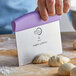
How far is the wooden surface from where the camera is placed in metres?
0.92

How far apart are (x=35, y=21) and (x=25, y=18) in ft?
0.19

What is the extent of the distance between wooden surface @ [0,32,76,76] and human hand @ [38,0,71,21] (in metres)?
0.20

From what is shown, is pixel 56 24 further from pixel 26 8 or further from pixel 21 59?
pixel 26 8

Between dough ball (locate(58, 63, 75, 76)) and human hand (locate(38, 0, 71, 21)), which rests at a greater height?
human hand (locate(38, 0, 71, 21))

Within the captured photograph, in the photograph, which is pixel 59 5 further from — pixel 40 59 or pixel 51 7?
pixel 40 59

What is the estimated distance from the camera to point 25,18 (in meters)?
0.95

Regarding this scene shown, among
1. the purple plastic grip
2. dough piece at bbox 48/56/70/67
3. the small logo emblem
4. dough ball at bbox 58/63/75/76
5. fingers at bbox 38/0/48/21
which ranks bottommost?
dough ball at bbox 58/63/75/76

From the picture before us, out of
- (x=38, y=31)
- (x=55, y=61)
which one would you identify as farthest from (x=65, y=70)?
(x=38, y=31)

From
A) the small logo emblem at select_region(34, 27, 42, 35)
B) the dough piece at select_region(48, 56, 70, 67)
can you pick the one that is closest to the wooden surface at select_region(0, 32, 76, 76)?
the dough piece at select_region(48, 56, 70, 67)

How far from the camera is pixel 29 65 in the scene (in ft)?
3.27

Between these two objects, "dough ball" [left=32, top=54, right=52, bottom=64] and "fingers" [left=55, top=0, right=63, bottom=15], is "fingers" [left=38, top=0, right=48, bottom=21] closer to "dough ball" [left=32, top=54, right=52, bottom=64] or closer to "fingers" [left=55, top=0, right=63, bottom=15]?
"fingers" [left=55, top=0, right=63, bottom=15]

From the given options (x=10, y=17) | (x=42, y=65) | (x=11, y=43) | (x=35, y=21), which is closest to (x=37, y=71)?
(x=42, y=65)

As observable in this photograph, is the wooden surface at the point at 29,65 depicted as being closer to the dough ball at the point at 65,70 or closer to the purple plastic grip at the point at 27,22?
the dough ball at the point at 65,70

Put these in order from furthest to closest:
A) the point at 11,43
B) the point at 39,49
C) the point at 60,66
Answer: the point at 11,43
the point at 39,49
the point at 60,66
